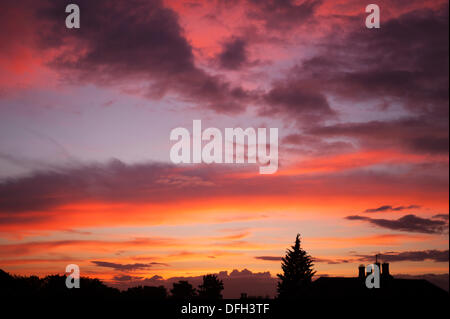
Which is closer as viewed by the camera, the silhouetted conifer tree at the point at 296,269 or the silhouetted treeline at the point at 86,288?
the silhouetted treeline at the point at 86,288

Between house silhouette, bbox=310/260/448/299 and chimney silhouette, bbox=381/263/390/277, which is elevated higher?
chimney silhouette, bbox=381/263/390/277

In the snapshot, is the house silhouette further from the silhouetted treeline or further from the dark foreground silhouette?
the silhouetted treeline

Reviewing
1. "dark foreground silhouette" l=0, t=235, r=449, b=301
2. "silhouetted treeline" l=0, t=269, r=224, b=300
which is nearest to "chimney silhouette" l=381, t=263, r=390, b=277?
"dark foreground silhouette" l=0, t=235, r=449, b=301

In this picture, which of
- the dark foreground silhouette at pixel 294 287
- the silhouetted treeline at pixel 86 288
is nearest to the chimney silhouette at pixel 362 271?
the dark foreground silhouette at pixel 294 287

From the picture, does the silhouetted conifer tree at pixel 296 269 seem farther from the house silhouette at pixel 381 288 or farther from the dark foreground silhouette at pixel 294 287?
the house silhouette at pixel 381 288

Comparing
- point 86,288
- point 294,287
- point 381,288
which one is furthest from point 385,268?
point 86,288

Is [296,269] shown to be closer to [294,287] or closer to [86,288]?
[294,287]

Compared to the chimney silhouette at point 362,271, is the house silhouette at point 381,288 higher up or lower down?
lower down

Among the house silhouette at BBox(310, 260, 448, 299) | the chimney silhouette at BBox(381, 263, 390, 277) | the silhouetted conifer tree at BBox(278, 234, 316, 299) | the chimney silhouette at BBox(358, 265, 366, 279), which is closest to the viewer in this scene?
the house silhouette at BBox(310, 260, 448, 299)

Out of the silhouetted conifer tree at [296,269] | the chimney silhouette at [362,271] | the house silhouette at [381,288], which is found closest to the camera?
the house silhouette at [381,288]

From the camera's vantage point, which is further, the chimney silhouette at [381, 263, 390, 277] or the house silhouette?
the chimney silhouette at [381, 263, 390, 277]

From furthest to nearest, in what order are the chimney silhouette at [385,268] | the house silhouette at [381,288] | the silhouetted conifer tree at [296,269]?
the silhouetted conifer tree at [296,269] < the chimney silhouette at [385,268] < the house silhouette at [381,288]
